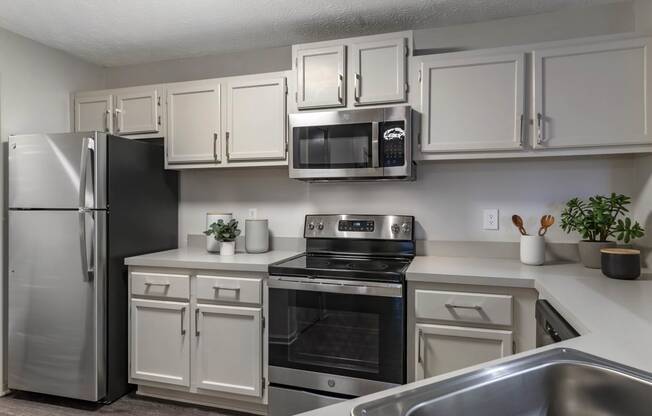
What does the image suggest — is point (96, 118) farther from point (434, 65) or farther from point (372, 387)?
point (372, 387)

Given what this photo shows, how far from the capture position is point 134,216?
244cm

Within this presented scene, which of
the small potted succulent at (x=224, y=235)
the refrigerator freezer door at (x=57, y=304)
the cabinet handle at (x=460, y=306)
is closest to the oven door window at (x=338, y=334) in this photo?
the cabinet handle at (x=460, y=306)

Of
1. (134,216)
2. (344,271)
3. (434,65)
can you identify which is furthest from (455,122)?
(134,216)

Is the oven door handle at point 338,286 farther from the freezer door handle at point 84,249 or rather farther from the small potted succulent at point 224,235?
the freezer door handle at point 84,249

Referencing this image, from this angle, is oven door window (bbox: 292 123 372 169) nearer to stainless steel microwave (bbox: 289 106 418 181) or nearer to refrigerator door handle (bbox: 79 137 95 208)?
stainless steel microwave (bbox: 289 106 418 181)

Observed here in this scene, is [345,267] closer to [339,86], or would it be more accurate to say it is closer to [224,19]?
[339,86]

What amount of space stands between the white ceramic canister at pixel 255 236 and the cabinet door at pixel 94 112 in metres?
1.24

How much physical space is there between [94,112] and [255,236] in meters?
1.52

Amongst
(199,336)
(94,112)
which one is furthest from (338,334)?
(94,112)

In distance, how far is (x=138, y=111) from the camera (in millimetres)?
2664

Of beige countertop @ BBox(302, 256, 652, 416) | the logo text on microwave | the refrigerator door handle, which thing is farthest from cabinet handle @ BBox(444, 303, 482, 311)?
the refrigerator door handle

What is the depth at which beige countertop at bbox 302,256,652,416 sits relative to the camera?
0.84 meters

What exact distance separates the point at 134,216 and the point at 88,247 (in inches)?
13.1

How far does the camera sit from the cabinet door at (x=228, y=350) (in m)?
2.11
